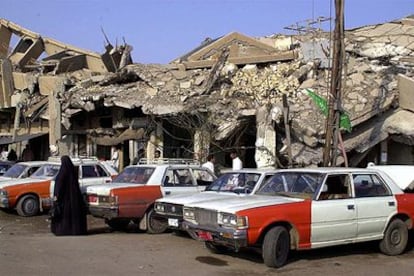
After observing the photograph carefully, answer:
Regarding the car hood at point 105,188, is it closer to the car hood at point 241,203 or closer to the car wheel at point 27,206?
the car hood at point 241,203

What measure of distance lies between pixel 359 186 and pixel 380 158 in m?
9.17

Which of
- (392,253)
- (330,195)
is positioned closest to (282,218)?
(330,195)

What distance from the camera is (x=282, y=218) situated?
827cm

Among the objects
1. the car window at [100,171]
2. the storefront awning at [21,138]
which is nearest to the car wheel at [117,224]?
the car window at [100,171]

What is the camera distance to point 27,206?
580 inches

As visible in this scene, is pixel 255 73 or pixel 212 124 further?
pixel 255 73

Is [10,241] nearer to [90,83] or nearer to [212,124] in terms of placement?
[212,124]

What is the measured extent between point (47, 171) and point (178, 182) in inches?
185

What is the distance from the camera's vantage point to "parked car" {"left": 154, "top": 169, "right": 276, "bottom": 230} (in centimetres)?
1009

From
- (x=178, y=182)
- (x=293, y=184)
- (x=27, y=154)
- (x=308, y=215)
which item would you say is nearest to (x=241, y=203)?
(x=308, y=215)

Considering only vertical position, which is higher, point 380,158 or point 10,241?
point 380,158

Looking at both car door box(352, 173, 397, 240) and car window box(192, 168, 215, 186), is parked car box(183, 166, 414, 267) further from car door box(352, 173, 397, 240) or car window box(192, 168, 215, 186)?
car window box(192, 168, 215, 186)

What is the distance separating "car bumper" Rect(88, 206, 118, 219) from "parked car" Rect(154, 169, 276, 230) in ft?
3.15

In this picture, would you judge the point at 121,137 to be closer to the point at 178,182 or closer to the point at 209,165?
the point at 209,165
